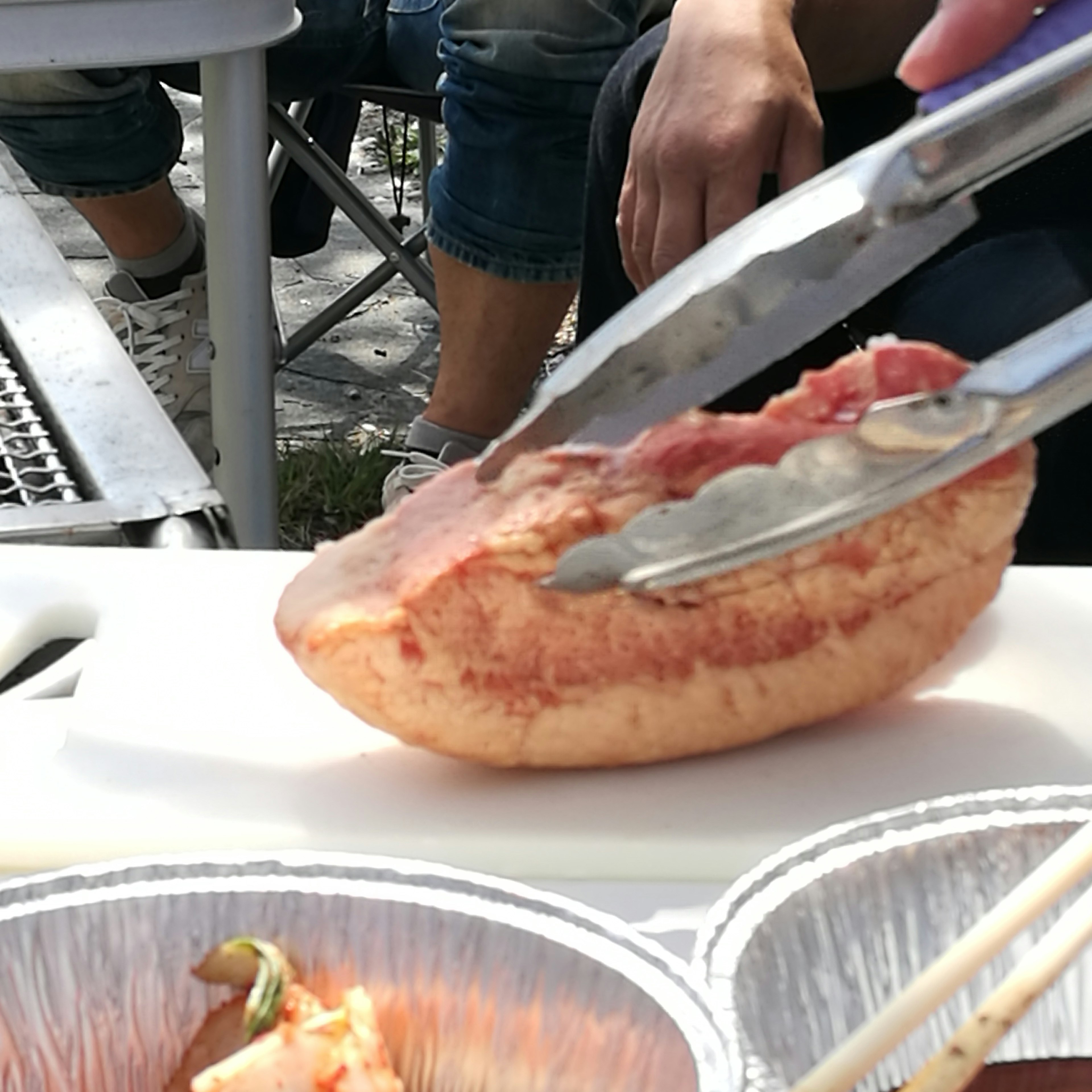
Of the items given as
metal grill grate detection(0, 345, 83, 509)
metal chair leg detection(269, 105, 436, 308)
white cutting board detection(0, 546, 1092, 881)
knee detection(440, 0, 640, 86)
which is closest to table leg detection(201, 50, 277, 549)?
metal grill grate detection(0, 345, 83, 509)

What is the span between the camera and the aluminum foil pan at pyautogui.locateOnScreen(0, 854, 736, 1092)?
0.53 metres

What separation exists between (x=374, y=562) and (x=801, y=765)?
10.6 inches

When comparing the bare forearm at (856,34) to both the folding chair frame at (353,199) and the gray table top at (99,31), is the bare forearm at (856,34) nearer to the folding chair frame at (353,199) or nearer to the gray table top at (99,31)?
the gray table top at (99,31)

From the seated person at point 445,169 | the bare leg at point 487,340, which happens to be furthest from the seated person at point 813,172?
the bare leg at point 487,340

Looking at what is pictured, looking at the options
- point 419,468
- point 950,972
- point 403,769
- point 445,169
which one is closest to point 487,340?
point 445,169

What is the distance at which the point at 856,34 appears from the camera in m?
1.67

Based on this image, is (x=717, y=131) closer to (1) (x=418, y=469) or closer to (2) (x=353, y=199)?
(1) (x=418, y=469)

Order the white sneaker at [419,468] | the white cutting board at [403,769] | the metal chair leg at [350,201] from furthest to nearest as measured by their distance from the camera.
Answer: the metal chair leg at [350,201]
the white sneaker at [419,468]
the white cutting board at [403,769]

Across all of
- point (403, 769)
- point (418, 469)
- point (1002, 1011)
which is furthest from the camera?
point (418, 469)

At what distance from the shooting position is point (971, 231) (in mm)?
1549

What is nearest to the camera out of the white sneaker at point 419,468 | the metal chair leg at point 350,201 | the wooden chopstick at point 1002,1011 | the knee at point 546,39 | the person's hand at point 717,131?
the wooden chopstick at point 1002,1011

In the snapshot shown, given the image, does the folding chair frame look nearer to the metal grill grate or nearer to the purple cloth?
the metal grill grate

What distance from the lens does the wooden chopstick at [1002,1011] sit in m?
0.43

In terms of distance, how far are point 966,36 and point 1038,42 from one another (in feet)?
0.11
